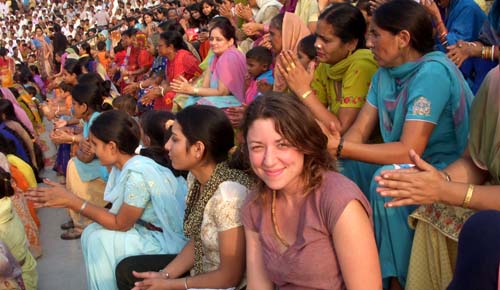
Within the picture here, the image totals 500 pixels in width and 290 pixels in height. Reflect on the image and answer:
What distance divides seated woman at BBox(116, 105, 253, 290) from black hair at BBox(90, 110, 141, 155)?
0.67 metres

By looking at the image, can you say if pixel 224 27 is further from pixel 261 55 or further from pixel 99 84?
pixel 99 84

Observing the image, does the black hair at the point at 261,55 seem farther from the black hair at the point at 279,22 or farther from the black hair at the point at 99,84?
the black hair at the point at 99,84

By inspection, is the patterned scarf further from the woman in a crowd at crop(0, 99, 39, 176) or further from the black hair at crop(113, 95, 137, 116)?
the woman in a crowd at crop(0, 99, 39, 176)

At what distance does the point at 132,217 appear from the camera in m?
2.91

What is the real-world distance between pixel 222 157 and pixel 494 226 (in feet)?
4.33

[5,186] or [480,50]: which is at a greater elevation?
[480,50]

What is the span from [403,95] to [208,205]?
3.15ft

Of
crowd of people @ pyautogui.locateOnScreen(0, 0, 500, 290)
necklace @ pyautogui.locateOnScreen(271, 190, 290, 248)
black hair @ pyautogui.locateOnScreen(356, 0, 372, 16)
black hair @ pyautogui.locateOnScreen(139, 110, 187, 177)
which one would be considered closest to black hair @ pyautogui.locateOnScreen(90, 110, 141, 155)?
crowd of people @ pyautogui.locateOnScreen(0, 0, 500, 290)

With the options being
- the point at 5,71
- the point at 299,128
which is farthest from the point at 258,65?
the point at 5,71

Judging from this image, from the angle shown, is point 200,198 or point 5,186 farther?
point 5,186

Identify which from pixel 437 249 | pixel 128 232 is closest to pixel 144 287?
pixel 128 232

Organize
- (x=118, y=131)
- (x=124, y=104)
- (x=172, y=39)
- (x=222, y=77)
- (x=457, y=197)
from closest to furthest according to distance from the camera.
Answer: (x=457, y=197) < (x=118, y=131) < (x=222, y=77) < (x=124, y=104) < (x=172, y=39)

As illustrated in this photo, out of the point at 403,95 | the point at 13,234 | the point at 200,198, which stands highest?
the point at 403,95

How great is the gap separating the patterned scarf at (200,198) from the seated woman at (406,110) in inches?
16.5
